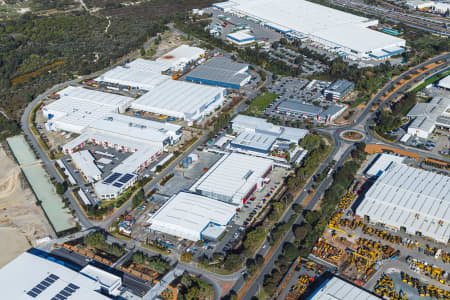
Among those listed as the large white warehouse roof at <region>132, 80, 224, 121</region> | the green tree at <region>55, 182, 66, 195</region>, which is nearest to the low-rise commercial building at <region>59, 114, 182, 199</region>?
the green tree at <region>55, 182, 66, 195</region>

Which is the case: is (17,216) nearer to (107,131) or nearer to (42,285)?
(42,285)

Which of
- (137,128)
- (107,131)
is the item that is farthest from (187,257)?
(107,131)

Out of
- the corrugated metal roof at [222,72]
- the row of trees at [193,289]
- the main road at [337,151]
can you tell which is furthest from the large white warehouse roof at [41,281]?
the corrugated metal roof at [222,72]

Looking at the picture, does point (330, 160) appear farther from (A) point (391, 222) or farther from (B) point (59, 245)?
(B) point (59, 245)

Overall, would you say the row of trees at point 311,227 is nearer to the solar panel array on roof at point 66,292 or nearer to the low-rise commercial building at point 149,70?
the solar panel array on roof at point 66,292

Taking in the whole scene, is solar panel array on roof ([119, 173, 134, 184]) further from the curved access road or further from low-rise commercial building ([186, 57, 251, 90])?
low-rise commercial building ([186, 57, 251, 90])

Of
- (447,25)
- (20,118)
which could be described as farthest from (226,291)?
(447,25)

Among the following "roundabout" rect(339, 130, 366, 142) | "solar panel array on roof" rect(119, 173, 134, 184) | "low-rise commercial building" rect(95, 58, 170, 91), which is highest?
"roundabout" rect(339, 130, 366, 142)
